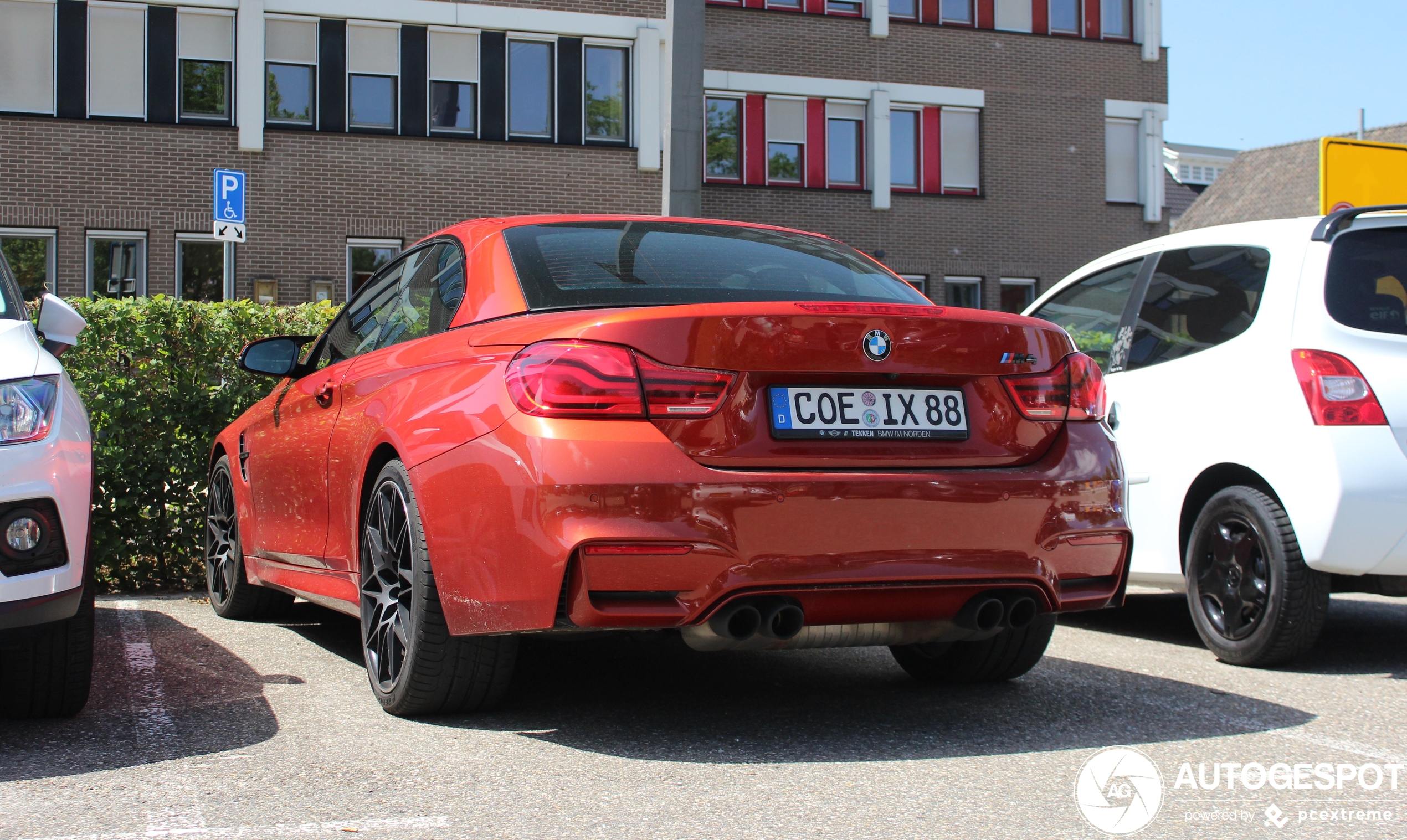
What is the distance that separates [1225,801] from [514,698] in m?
2.15

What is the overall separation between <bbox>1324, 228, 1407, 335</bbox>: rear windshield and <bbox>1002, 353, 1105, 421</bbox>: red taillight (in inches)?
62.2

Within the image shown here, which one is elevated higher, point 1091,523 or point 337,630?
point 1091,523

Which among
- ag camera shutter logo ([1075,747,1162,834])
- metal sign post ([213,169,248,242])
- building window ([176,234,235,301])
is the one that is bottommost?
ag camera shutter logo ([1075,747,1162,834])

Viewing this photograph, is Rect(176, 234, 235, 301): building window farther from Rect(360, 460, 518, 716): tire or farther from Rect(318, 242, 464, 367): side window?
A: Rect(360, 460, 518, 716): tire

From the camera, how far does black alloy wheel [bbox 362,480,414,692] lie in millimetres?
4047

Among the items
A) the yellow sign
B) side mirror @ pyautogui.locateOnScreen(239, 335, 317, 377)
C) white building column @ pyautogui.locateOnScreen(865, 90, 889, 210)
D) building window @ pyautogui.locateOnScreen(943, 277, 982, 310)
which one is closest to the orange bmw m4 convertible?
side mirror @ pyautogui.locateOnScreen(239, 335, 317, 377)

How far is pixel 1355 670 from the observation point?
5.25m

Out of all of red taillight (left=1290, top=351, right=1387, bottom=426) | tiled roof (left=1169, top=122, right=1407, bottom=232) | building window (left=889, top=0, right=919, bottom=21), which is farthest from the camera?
tiled roof (left=1169, top=122, right=1407, bottom=232)

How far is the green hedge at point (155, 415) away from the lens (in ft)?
23.6

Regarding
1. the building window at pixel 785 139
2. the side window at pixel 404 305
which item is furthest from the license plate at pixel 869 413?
the building window at pixel 785 139

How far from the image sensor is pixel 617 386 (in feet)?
11.3

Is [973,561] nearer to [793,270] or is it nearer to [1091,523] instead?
[1091,523]

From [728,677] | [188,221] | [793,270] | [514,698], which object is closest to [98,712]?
[514,698]

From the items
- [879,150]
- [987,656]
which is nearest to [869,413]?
[987,656]
